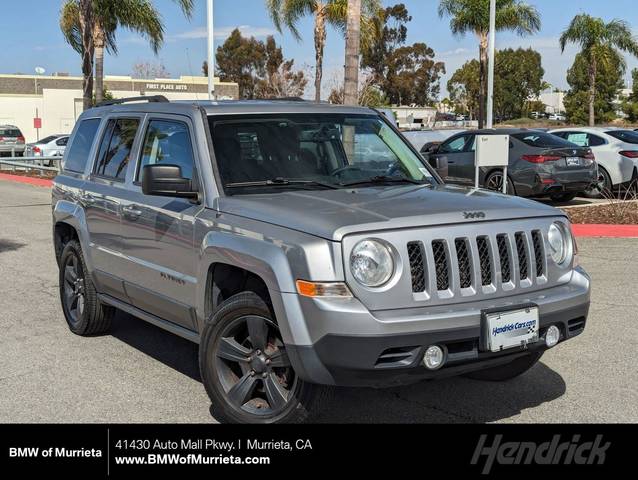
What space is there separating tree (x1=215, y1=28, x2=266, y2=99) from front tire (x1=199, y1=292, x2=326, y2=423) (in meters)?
79.6

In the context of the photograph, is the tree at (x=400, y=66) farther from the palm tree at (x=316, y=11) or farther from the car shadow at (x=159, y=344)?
the car shadow at (x=159, y=344)

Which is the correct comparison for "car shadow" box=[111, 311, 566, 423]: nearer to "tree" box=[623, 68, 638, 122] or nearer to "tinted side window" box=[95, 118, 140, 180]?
"tinted side window" box=[95, 118, 140, 180]

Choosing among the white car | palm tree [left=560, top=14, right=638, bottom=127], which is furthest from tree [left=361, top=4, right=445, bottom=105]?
the white car

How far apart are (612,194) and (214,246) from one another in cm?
1454

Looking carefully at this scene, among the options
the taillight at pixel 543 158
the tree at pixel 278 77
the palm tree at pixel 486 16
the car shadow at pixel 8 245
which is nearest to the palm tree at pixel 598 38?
the palm tree at pixel 486 16

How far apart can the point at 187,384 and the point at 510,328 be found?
7.95 ft

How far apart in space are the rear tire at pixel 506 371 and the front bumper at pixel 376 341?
1301 millimetres

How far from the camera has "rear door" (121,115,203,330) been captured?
5.14 meters

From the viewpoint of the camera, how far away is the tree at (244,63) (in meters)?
83.1

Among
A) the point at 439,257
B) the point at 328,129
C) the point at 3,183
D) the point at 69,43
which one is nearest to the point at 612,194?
the point at 328,129

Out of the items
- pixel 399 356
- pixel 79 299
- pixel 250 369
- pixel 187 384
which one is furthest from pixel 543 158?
pixel 399 356

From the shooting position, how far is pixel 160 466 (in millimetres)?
4258

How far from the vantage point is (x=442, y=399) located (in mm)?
5332

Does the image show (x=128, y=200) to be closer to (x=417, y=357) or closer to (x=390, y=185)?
(x=390, y=185)
